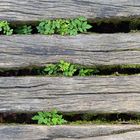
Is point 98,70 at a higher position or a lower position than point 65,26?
lower

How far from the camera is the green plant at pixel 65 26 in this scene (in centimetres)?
279

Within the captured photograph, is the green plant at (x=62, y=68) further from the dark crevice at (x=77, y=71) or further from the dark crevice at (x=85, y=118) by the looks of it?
the dark crevice at (x=85, y=118)

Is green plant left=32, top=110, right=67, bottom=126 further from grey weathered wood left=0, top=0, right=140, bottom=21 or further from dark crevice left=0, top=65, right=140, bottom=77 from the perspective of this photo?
grey weathered wood left=0, top=0, right=140, bottom=21

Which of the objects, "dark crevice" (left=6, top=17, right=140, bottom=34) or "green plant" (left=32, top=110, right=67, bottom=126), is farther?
"dark crevice" (left=6, top=17, right=140, bottom=34)

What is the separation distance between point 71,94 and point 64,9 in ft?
1.49

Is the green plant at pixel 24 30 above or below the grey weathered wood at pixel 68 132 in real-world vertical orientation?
above

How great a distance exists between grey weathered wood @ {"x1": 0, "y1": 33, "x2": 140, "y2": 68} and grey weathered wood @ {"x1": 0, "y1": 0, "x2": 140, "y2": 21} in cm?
11

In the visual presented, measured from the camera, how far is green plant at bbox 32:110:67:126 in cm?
272

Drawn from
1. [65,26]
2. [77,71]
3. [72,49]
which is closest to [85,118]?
[77,71]

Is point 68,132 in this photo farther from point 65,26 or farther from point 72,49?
point 65,26

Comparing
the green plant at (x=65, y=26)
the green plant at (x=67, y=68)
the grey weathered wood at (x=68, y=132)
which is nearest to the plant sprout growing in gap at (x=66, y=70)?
the green plant at (x=67, y=68)

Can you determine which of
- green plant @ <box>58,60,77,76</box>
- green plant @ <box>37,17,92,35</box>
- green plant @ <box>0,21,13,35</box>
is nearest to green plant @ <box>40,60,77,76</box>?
green plant @ <box>58,60,77,76</box>

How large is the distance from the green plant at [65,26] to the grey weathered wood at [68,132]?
19.6 inches

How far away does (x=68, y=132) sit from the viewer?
2.71 metres
